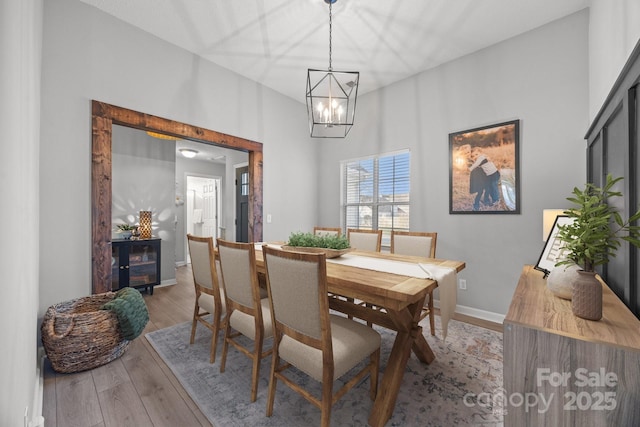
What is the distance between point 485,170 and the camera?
9.56ft

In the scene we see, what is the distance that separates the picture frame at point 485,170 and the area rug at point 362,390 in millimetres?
1418

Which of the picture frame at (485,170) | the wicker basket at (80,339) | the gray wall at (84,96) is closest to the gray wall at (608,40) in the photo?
the picture frame at (485,170)

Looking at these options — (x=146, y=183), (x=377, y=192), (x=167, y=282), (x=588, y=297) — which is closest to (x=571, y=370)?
(x=588, y=297)

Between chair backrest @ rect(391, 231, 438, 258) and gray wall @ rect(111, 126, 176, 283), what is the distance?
376cm

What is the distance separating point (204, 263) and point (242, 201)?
11.5 ft

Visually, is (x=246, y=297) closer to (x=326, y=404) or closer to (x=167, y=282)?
(x=326, y=404)

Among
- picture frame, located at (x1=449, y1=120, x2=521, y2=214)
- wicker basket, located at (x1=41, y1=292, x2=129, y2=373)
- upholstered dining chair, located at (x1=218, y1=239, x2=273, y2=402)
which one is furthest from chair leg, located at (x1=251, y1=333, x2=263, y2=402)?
picture frame, located at (x1=449, y1=120, x2=521, y2=214)

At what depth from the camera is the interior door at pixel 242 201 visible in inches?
209

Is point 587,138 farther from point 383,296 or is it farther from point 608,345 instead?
point 383,296

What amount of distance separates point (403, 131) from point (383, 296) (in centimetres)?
287

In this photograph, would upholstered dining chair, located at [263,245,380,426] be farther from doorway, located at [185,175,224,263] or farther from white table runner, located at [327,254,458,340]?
doorway, located at [185,175,224,263]

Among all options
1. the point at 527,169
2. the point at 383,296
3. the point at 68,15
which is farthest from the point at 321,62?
the point at 383,296

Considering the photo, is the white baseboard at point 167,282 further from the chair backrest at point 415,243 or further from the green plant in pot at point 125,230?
the chair backrest at point 415,243

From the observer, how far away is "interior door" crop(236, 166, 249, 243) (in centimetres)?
532
